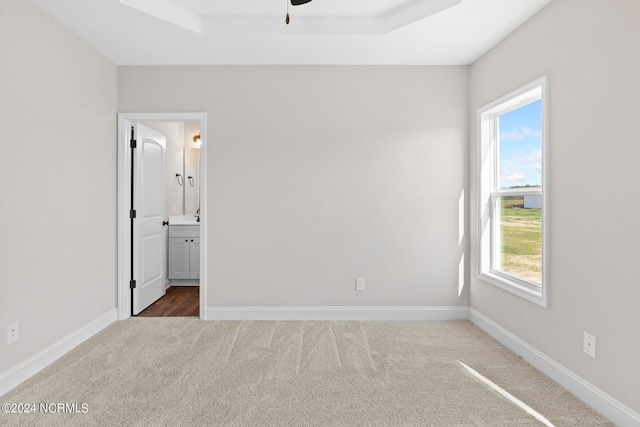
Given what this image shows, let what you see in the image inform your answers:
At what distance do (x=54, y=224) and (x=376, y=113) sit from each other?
9.46 feet

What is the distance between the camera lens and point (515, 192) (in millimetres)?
3035

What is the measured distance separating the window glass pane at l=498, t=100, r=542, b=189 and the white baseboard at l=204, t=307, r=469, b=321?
138cm

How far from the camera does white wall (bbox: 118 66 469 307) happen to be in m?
→ 3.62

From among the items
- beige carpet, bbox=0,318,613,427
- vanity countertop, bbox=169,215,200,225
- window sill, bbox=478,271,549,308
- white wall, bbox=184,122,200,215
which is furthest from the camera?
white wall, bbox=184,122,200,215

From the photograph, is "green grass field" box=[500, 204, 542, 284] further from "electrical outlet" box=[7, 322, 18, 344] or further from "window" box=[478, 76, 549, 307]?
"electrical outlet" box=[7, 322, 18, 344]

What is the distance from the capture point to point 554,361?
245cm

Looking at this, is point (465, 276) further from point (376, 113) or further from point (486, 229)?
point (376, 113)

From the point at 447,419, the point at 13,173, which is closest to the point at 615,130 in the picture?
the point at 447,419

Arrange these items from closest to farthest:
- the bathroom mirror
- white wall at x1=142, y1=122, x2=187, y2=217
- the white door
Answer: the white door
white wall at x1=142, y1=122, x2=187, y2=217
the bathroom mirror

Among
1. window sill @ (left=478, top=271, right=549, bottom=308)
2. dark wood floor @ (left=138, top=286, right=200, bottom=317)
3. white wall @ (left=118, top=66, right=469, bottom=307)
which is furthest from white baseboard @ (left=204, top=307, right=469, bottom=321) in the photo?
window sill @ (left=478, top=271, right=549, bottom=308)

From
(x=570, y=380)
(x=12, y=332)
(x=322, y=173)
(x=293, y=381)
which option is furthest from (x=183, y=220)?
(x=570, y=380)

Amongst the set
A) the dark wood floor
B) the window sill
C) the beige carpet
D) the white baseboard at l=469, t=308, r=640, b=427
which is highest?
Result: the window sill

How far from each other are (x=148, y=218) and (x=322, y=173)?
1998 millimetres

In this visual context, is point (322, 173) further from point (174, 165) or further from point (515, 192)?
point (174, 165)
